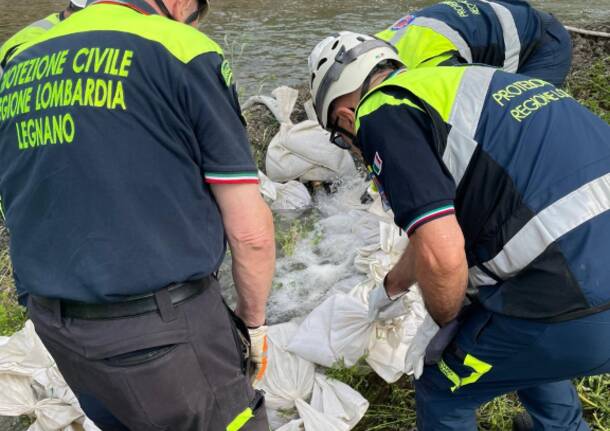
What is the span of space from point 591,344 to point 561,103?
28.8 inches

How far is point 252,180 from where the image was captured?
1.59m

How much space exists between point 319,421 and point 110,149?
1.63 meters

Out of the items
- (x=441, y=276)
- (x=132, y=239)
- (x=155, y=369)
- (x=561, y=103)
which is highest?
(x=561, y=103)

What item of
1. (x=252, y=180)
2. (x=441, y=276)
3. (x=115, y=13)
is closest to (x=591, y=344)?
(x=441, y=276)

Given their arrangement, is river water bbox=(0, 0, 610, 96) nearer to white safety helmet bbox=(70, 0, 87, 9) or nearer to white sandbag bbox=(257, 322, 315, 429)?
white safety helmet bbox=(70, 0, 87, 9)

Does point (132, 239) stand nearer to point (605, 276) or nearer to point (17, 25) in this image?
point (605, 276)

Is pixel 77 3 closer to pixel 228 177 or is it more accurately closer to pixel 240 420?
pixel 228 177

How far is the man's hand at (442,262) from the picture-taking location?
1569 millimetres

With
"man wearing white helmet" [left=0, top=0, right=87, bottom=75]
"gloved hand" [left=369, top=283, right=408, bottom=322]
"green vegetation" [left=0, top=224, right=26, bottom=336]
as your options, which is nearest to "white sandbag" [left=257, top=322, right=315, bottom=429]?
"gloved hand" [left=369, top=283, right=408, bottom=322]

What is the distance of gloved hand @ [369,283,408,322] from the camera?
8.05 feet

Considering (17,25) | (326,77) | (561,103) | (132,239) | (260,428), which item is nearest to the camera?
(132,239)

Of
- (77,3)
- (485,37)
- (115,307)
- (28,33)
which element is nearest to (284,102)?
(485,37)

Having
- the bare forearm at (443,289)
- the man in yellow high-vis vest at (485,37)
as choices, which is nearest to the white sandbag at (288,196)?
the man in yellow high-vis vest at (485,37)

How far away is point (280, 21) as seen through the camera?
10188mm
